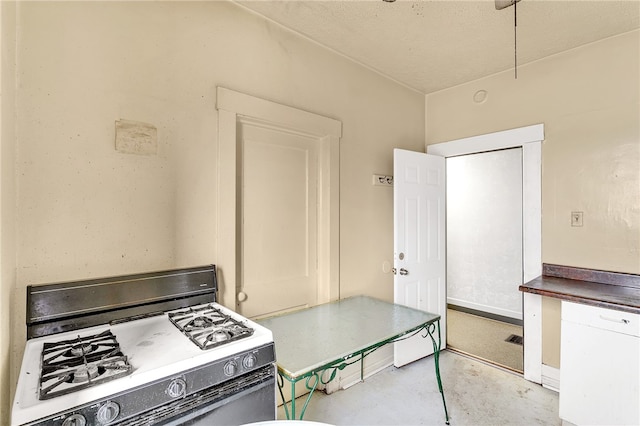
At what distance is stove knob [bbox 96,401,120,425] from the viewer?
0.89 meters

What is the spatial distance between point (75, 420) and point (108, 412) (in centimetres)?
8

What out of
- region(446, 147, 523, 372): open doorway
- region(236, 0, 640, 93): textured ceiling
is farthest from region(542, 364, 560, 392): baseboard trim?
region(236, 0, 640, 93): textured ceiling

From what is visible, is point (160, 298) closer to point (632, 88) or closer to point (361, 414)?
point (361, 414)

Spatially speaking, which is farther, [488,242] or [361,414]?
[488,242]

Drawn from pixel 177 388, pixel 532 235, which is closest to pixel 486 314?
pixel 532 235

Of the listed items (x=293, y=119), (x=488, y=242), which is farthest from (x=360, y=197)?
(x=488, y=242)

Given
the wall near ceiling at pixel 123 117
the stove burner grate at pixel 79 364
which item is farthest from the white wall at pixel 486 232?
the stove burner grate at pixel 79 364

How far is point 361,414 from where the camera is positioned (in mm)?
2146

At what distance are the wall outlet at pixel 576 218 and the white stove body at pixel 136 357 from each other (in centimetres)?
248

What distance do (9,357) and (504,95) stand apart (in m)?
3.62

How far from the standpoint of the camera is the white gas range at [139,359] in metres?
0.90

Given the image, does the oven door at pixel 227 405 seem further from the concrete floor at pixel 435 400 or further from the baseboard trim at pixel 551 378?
the baseboard trim at pixel 551 378

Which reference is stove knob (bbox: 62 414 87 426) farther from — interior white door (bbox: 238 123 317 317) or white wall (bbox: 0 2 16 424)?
interior white door (bbox: 238 123 317 317)

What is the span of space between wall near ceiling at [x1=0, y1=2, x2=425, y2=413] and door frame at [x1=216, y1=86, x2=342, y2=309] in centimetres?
5
